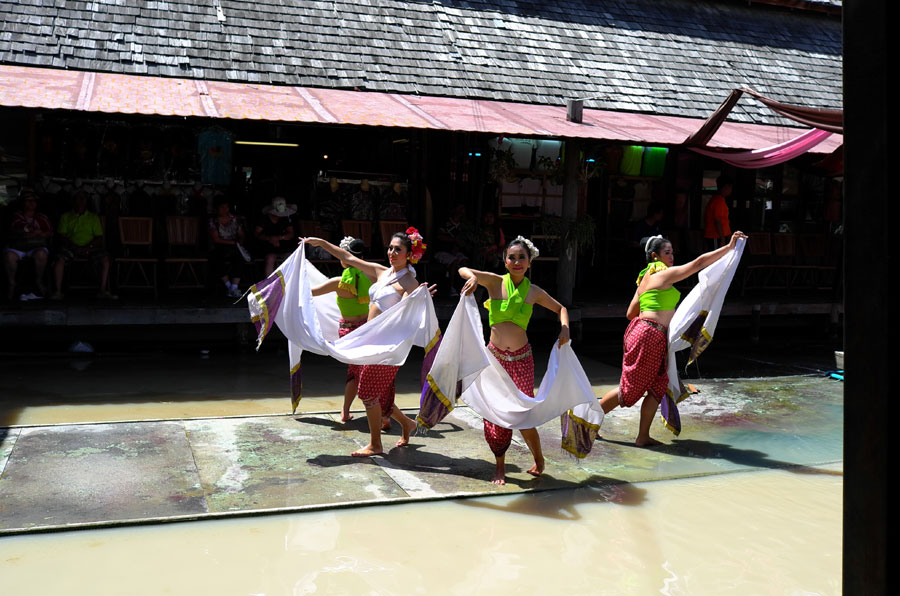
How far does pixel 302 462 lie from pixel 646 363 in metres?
2.74

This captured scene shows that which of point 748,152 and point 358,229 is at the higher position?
point 748,152

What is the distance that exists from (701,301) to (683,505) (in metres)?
2.29

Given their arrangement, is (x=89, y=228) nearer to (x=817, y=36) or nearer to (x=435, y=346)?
(x=435, y=346)

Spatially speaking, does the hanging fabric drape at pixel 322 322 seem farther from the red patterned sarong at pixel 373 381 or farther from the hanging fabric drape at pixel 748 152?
the hanging fabric drape at pixel 748 152

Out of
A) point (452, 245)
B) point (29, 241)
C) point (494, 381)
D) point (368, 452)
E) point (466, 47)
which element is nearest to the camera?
point (494, 381)

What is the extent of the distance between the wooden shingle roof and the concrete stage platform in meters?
5.37

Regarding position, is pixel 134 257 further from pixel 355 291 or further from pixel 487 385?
pixel 487 385

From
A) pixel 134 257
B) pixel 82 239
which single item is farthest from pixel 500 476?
pixel 134 257

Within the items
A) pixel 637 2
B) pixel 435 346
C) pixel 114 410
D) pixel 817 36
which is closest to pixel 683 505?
pixel 435 346

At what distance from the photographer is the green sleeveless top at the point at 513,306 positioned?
5.82 meters

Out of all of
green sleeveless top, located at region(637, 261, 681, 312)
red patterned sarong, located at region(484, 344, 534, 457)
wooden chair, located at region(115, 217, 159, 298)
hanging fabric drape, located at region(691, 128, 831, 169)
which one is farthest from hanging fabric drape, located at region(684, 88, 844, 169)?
wooden chair, located at region(115, 217, 159, 298)

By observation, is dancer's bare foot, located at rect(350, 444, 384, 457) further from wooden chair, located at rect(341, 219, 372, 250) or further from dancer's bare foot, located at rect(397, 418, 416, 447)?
wooden chair, located at rect(341, 219, 372, 250)

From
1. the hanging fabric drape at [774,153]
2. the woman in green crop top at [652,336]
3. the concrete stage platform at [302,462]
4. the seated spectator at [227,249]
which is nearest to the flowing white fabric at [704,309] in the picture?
the woman in green crop top at [652,336]

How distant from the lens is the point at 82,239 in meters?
10.5
